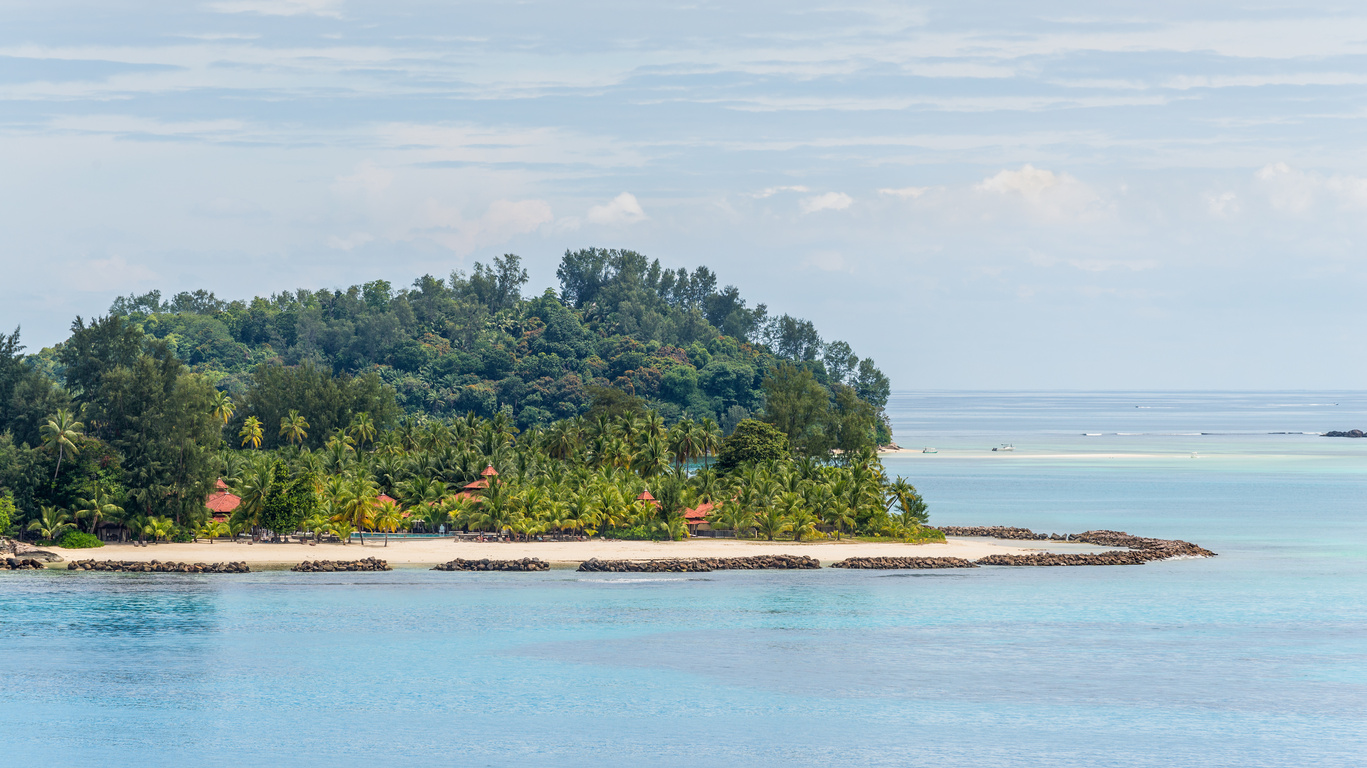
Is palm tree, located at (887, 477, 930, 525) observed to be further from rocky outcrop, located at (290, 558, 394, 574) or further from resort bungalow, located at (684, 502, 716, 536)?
rocky outcrop, located at (290, 558, 394, 574)

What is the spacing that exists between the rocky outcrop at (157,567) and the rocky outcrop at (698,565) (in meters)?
20.2

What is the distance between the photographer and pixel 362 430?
124 metres

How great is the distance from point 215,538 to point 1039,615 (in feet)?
175

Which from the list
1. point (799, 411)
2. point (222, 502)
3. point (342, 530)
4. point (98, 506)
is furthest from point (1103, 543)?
point (98, 506)

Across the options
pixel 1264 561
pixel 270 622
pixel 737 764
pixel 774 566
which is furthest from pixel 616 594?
pixel 1264 561

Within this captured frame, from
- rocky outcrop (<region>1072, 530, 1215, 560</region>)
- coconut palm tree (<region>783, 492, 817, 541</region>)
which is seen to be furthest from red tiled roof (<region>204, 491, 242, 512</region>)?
rocky outcrop (<region>1072, 530, 1215, 560</region>)

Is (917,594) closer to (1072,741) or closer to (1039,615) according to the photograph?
(1039,615)

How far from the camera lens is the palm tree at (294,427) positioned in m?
126

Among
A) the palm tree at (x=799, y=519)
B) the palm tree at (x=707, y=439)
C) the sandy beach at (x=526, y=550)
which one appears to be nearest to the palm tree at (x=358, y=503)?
the sandy beach at (x=526, y=550)

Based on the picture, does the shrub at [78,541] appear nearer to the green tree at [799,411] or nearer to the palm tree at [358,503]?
the palm tree at [358,503]

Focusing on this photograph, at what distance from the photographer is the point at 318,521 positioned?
85625mm

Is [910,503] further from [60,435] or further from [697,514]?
[60,435]

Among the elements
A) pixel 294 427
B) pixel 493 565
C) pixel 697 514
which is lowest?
pixel 493 565

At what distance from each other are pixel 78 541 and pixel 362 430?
42.8 meters
